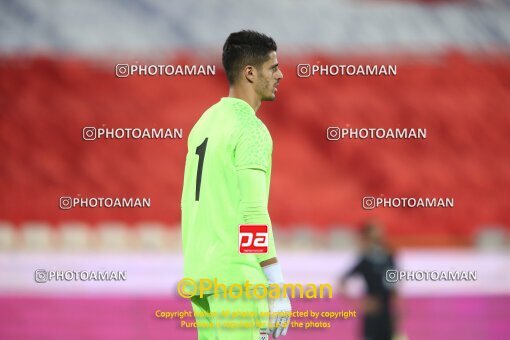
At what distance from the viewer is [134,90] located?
8.11 meters

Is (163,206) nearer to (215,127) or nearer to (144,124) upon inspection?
(144,124)

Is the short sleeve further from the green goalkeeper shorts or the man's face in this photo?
the green goalkeeper shorts

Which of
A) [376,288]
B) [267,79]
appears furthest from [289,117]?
[267,79]

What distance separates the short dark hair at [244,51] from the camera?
93.6 inches

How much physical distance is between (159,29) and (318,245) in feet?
9.03

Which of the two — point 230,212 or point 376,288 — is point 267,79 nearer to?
point 230,212

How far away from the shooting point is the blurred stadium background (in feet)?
24.7

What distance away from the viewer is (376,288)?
194 inches

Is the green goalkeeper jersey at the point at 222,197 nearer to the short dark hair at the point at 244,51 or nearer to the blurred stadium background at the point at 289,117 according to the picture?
the short dark hair at the point at 244,51

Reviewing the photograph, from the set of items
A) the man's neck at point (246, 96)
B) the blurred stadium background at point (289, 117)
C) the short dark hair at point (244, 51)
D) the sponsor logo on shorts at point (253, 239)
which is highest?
the blurred stadium background at point (289, 117)

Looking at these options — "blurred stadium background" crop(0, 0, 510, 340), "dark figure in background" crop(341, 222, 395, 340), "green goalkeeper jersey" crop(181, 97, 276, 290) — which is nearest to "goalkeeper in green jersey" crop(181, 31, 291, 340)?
"green goalkeeper jersey" crop(181, 97, 276, 290)

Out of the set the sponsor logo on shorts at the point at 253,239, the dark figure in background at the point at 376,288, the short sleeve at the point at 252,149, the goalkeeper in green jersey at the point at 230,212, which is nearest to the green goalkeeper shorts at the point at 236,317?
the goalkeeper in green jersey at the point at 230,212

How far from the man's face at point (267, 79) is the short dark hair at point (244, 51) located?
17mm

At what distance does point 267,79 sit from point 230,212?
16.7 inches
